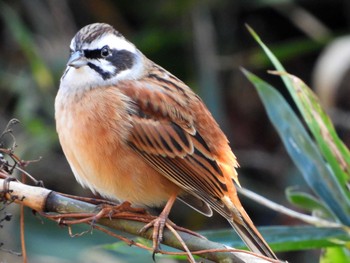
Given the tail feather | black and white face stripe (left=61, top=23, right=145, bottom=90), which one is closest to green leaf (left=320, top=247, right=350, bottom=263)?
the tail feather

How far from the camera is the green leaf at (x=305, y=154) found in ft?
10.7

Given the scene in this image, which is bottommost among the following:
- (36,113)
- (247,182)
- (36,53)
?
(247,182)

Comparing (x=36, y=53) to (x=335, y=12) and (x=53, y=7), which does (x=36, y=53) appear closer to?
(x=53, y=7)

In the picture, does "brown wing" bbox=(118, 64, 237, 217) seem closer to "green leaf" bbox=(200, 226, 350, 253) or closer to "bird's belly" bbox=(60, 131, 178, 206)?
"bird's belly" bbox=(60, 131, 178, 206)

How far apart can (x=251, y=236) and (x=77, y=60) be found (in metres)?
0.98

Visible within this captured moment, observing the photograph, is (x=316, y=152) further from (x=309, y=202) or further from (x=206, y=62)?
(x=206, y=62)

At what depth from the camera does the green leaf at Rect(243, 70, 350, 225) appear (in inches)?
129

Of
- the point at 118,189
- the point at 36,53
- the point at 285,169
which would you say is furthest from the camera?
the point at 285,169

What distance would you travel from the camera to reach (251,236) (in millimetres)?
3143

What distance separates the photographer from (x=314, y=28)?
22.0ft

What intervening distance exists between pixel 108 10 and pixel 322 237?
12.6 feet

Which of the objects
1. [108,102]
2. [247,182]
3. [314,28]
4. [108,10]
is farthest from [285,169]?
[108,102]

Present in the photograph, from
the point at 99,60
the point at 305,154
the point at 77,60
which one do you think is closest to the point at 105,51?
the point at 99,60

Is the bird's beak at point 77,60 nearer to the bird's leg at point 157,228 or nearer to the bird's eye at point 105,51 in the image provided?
the bird's eye at point 105,51
